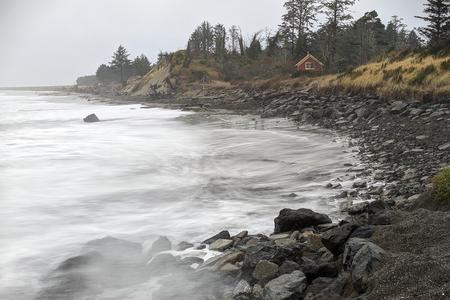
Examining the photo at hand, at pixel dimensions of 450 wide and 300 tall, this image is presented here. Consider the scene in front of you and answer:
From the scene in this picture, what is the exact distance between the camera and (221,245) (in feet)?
26.5

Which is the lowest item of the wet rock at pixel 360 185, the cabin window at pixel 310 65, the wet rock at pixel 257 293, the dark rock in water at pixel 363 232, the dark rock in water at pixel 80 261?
the dark rock in water at pixel 80 261

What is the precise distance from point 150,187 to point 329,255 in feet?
29.0

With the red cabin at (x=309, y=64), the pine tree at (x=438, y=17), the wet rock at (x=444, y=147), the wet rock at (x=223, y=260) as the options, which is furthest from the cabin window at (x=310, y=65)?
the wet rock at (x=223, y=260)

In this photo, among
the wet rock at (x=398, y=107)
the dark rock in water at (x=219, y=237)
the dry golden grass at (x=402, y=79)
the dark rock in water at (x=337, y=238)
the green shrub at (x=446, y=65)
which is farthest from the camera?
the green shrub at (x=446, y=65)

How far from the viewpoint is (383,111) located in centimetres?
2086

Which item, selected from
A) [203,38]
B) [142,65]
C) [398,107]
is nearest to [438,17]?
[398,107]

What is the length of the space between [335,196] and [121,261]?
17.9ft

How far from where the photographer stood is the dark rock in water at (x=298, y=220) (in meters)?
8.33

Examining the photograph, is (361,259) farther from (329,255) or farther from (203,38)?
(203,38)

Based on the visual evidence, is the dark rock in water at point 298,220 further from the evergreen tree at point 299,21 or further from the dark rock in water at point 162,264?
the evergreen tree at point 299,21

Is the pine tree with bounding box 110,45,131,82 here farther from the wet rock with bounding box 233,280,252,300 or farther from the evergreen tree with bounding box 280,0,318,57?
the wet rock with bounding box 233,280,252,300

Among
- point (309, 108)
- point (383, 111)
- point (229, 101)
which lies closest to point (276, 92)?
point (229, 101)

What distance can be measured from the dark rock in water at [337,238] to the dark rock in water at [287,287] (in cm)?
92

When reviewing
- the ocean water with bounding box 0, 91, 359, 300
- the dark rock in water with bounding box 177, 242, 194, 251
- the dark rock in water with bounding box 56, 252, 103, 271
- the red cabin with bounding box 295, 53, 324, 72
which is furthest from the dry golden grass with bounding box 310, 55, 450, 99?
the red cabin with bounding box 295, 53, 324, 72
